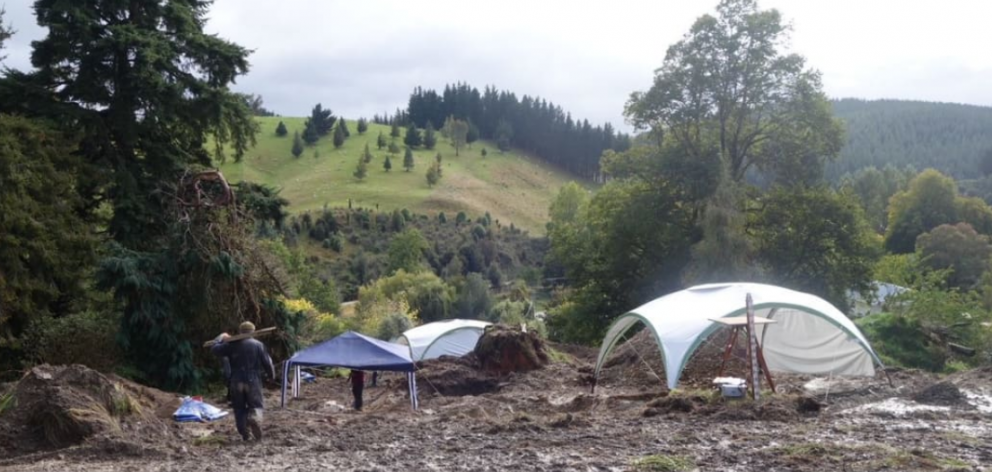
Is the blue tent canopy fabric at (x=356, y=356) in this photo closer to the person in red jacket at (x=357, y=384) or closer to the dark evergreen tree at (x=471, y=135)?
the person in red jacket at (x=357, y=384)

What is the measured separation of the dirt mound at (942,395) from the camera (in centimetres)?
1361

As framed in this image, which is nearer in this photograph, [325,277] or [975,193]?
[325,277]

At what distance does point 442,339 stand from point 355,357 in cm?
1220

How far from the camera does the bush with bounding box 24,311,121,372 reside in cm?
1712

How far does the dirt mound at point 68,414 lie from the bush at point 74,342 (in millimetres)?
5264

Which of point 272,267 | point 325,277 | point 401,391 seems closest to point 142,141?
point 272,267

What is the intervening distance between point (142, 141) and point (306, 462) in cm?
1468

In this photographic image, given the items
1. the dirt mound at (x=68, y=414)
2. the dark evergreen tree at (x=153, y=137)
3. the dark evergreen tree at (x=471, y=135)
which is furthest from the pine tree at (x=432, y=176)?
the dirt mound at (x=68, y=414)

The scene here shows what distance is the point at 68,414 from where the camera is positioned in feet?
36.8

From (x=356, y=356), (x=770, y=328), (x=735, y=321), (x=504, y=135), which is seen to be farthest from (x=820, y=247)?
(x=504, y=135)

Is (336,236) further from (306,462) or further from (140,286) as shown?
(306,462)

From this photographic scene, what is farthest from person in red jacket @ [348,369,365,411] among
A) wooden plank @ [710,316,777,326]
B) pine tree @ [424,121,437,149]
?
pine tree @ [424,121,437,149]

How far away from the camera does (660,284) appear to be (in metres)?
35.5

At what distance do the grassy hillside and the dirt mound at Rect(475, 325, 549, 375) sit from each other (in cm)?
6983
